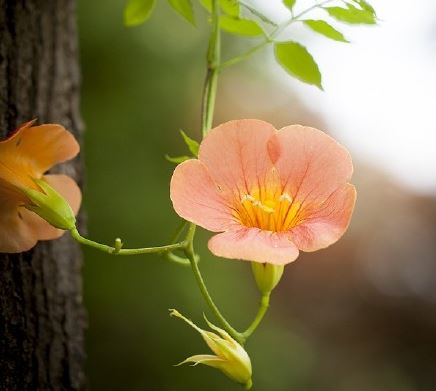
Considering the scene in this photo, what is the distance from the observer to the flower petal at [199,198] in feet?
1.51

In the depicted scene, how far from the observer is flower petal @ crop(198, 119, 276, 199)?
0.50m

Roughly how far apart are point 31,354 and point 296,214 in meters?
0.39

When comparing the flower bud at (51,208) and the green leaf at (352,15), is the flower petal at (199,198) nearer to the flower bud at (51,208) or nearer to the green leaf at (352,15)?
the flower bud at (51,208)

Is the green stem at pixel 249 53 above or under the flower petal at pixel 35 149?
above

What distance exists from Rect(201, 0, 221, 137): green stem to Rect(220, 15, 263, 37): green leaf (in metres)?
0.02

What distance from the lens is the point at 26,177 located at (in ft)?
1.80

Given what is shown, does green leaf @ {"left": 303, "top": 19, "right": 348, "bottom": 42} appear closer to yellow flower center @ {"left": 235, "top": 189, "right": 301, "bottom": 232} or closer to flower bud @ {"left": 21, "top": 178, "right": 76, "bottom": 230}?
yellow flower center @ {"left": 235, "top": 189, "right": 301, "bottom": 232}

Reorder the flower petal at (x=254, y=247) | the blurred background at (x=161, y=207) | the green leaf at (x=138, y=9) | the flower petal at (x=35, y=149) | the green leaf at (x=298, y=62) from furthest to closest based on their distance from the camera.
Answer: the blurred background at (x=161, y=207), the green leaf at (x=138, y=9), the green leaf at (x=298, y=62), the flower petal at (x=35, y=149), the flower petal at (x=254, y=247)

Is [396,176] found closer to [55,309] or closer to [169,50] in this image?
[169,50]

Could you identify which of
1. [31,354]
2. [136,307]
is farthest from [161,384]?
[31,354]

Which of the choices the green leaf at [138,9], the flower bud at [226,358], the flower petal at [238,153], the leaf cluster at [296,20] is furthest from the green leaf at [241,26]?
the flower bud at [226,358]

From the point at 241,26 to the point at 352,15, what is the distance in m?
0.13

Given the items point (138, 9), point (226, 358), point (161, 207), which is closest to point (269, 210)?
point (226, 358)

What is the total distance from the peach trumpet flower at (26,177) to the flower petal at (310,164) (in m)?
0.20
